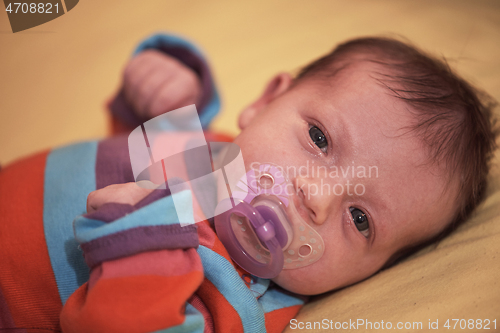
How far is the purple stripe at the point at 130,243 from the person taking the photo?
535 mm

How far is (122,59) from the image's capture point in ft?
4.04

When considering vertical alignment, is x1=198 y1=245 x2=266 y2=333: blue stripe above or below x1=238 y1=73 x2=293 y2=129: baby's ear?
below

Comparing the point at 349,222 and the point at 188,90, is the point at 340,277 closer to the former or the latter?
the point at 349,222

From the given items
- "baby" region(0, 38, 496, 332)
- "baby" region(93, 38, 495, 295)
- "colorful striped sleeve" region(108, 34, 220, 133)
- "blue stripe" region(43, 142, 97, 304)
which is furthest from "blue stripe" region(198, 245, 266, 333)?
"colorful striped sleeve" region(108, 34, 220, 133)

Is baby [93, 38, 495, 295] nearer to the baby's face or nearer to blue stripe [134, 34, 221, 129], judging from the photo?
the baby's face

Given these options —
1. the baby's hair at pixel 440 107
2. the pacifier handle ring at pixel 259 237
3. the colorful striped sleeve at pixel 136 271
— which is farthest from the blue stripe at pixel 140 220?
the baby's hair at pixel 440 107

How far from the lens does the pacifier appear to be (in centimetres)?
66

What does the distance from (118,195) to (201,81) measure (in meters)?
0.69

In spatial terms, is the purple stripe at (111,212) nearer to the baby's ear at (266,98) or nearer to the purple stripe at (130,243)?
the purple stripe at (130,243)

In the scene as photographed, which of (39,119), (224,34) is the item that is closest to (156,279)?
(39,119)

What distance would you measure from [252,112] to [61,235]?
1.61 ft

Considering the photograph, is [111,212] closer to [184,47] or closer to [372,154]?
[372,154]

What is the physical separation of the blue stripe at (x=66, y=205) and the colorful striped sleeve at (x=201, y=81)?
0.35m

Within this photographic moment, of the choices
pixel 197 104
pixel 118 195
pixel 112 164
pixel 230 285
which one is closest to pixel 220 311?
pixel 230 285
